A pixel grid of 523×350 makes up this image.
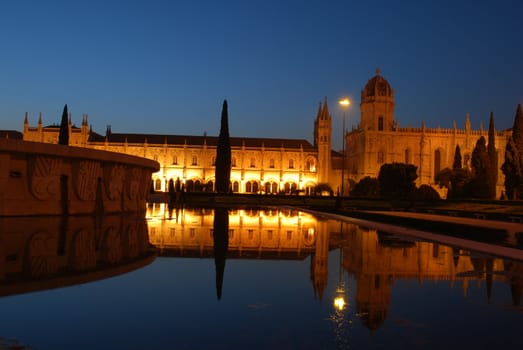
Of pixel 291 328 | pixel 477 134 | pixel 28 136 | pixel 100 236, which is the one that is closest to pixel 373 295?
pixel 291 328

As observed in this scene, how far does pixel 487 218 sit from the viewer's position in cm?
2191

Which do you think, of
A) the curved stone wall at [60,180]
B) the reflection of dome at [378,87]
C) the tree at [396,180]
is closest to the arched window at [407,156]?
the reflection of dome at [378,87]

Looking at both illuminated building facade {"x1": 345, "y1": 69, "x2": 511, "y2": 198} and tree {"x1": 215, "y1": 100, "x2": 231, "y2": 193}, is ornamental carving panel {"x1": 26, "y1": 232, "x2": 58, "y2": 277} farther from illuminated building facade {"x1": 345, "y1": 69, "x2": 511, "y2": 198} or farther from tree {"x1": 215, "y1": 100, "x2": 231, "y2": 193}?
illuminated building facade {"x1": 345, "y1": 69, "x2": 511, "y2": 198}

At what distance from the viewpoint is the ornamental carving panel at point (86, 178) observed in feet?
58.2

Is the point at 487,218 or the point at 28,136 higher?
the point at 28,136

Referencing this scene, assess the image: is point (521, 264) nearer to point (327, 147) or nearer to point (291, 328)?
point (291, 328)

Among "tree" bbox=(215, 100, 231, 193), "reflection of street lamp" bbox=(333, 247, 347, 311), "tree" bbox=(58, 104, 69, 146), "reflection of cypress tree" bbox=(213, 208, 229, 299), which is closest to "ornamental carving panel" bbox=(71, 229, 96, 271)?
"reflection of cypress tree" bbox=(213, 208, 229, 299)

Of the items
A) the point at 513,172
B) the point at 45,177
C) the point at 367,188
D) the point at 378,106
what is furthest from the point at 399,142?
the point at 45,177

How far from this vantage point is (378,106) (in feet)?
221

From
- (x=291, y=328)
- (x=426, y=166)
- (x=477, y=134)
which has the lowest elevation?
(x=291, y=328)

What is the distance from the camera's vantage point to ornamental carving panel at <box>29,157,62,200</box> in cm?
1627

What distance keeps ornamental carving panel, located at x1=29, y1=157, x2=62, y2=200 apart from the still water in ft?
19.7

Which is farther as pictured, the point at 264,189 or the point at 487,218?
the point at 264,189

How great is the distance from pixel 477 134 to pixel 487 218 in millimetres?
50688
